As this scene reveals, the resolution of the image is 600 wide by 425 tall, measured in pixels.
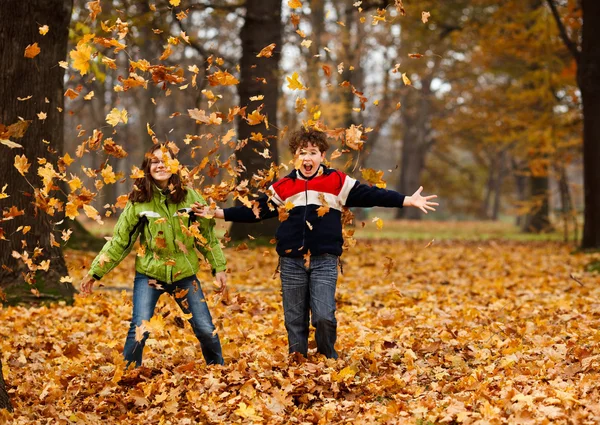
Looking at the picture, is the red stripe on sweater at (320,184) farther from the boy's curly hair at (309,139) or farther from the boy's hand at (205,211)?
the boy's hand at (205,211)

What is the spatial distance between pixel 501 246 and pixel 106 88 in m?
19.0

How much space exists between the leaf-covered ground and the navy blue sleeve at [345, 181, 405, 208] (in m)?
0.47

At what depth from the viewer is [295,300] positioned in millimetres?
4992

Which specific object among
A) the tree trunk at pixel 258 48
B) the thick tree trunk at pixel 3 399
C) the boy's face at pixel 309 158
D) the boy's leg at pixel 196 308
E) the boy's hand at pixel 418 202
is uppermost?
the tree trunk at pixel 258 48

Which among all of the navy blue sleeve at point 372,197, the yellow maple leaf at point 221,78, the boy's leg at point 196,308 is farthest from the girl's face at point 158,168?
the navy blue sleeve at point 372,197

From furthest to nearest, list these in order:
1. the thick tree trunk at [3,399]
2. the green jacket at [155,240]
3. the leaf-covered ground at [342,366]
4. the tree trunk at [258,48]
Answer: the tree trunk at [258,48] < the green jacket at [155,240] < the thick tree trunk at [3,399] < the leaf-covered ground at [342,366]

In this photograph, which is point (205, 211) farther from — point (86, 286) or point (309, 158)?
point (86, 286)

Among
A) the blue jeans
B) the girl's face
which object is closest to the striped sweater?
the girl's face

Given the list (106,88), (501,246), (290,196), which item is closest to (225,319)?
(290,196)

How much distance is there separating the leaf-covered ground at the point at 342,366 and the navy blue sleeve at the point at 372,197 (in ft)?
1.55

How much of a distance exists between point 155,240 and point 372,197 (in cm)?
143

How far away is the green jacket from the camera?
4.71 meters

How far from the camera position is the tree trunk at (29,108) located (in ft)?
23.6

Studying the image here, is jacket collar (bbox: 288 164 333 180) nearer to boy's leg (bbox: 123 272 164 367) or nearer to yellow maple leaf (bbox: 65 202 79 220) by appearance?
boy's leg (bbox: 123 272 164 367)
